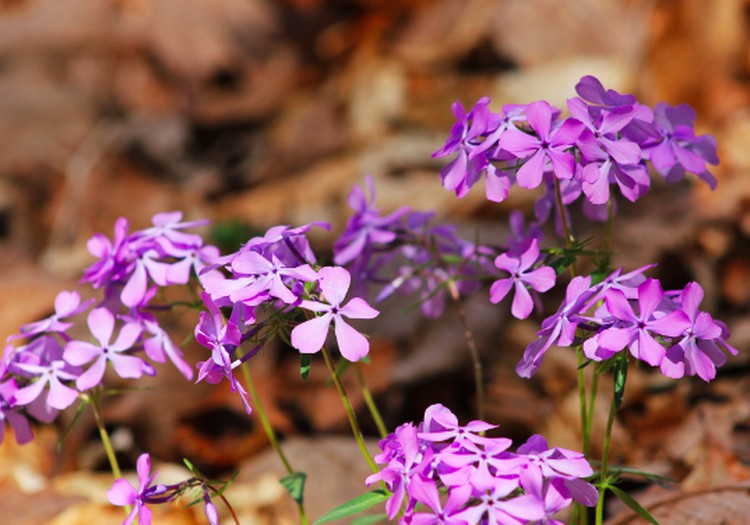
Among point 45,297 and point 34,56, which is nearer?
point 45,297

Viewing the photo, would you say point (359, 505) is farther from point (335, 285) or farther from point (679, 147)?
point (679, 147)

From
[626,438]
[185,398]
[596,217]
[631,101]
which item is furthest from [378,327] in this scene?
[631,101]

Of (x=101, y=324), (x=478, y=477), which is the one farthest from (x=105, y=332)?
(x=478, y=477)

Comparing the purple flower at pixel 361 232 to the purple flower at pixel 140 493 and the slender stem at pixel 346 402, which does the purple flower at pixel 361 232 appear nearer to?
the slender stem at pixel 346 402

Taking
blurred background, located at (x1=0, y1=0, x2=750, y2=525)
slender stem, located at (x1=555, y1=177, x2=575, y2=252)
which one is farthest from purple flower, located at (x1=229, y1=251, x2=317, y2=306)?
blurred background, located at (x1=0, y1=0, x2=750, y2=525)

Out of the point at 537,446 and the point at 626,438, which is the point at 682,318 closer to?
the point at 537,446
